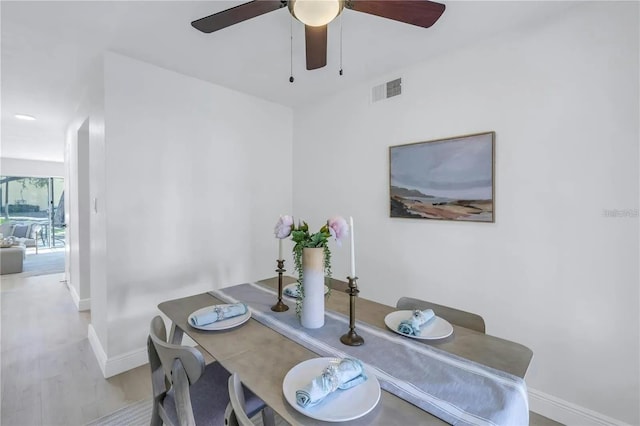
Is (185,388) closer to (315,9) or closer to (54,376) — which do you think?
(315,9)

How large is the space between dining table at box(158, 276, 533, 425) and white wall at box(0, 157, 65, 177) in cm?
771

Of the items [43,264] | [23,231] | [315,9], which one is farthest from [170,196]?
[23,231]

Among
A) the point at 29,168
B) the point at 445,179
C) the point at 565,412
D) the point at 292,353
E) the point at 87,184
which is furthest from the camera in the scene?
the point at 29,168

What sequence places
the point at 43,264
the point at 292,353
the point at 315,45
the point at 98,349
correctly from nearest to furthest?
1. the point at 292,353
2. the point at 315,45
3. the point at 98,349
4. the point at 43,264

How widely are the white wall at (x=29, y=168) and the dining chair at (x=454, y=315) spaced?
341 inches

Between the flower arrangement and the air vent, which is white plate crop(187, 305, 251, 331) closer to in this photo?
the flower arrangement

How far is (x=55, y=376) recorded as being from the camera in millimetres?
2176

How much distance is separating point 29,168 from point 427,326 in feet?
29.2

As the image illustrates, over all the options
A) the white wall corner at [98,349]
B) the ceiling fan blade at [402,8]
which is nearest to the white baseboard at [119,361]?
the white wall corner at [98,349]

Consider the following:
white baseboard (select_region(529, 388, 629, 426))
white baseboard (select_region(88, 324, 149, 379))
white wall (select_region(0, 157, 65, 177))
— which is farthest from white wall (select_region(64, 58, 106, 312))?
white wall (select_region(0, 157, 65, 177))

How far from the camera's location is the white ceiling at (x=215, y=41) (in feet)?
5.54

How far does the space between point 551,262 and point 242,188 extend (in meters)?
2.57

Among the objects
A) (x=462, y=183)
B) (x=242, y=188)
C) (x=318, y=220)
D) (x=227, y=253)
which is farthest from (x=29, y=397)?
(x=462, y=183)

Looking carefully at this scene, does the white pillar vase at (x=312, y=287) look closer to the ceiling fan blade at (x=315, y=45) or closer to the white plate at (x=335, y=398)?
the white plate at (x=335, y=398)
